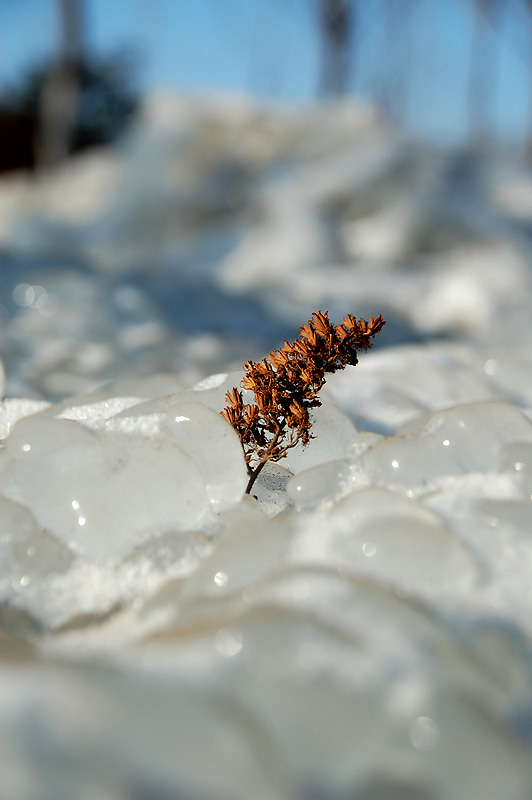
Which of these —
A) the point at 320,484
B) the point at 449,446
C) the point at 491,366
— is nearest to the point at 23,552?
the point at 320,484

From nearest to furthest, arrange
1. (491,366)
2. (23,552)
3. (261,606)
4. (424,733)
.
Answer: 1. (424,733)
2. (261,606)
3. (23,552)
4. (491,366)

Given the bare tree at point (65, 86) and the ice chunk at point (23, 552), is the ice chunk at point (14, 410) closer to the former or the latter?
the ice chunk at point (23, 552)

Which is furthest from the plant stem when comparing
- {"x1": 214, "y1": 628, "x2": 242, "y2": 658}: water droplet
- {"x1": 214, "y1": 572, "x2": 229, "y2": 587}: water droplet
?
{"x1": 214, "y1": 628, "x2": 242, "y2": 658}: water droplet

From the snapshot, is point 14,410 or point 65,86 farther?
point 65,86

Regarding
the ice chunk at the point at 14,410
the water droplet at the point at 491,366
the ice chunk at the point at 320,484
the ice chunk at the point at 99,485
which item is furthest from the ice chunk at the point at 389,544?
the water droplet at the point at 491,366

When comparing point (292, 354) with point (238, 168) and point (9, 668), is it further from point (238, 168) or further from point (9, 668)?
point (238, 168)

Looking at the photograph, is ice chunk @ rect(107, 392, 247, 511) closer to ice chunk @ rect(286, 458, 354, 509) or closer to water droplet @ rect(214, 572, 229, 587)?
ice chunk @ rect(286, 458, 354, 509)

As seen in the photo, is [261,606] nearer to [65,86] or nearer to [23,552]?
[23,552]
